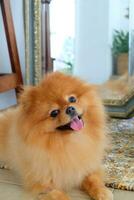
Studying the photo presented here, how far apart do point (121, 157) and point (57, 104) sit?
0.63 meters

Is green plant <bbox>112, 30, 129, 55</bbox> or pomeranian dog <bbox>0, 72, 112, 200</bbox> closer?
pomeranian dog <bbox>0, 72, 112, 200</bbox>

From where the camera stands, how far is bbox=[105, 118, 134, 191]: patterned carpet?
1.30 m

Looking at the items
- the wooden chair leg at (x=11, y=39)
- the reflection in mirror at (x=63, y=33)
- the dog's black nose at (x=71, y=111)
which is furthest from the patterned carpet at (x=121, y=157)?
the wooden chair leg at (x=11, y=39)

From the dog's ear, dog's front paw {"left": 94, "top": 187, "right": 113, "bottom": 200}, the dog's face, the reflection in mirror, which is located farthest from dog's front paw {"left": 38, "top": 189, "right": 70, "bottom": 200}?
the reflection in mirror

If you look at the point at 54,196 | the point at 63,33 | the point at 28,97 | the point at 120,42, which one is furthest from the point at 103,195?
the point at 63,33

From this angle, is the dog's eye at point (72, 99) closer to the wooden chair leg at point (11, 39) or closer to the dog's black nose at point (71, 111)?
the dog's black nose at point (71, 111)

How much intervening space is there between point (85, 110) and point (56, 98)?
5.3 inches

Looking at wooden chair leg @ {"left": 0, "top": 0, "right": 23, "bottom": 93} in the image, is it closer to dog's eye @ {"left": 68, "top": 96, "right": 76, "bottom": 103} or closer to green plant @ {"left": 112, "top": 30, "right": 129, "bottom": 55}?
green plant @ {"left": 112, "top": 30, "right": 129, "bottom": 55}

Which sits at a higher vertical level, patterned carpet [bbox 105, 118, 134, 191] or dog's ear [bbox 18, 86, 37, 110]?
dog's ear [bbox 18, 86, 37, 110]

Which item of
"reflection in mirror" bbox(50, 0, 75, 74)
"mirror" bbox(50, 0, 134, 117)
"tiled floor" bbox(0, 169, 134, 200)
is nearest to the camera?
"tiled floor" bbox(0, 169, 134, 200)

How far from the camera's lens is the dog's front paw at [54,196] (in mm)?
1118

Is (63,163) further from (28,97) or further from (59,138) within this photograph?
(28,97)

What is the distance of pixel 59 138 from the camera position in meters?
1.14

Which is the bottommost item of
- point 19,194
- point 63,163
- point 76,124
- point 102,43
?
point 19,194
